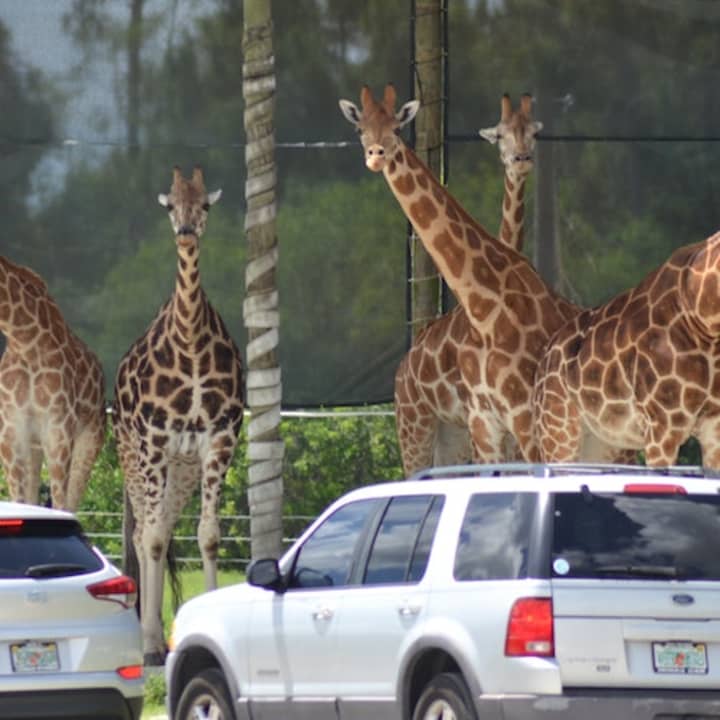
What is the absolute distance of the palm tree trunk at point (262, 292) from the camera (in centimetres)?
1570

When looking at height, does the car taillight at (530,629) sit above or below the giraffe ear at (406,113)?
below

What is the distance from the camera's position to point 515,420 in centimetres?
1603

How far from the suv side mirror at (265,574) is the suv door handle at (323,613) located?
33 cm

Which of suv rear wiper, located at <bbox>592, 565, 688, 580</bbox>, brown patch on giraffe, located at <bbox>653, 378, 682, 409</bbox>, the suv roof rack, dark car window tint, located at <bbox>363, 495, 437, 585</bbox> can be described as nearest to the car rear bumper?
dark car window tint, located at <bbox>363, 495, 437, 585</bbox>

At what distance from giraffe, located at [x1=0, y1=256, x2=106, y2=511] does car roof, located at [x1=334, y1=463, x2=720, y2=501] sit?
728 centimetres

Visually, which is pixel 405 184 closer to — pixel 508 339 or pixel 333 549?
pixel 508 339

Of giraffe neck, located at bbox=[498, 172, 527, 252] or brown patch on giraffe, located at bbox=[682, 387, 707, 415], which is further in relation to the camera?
giraffe neck, located at bbox=[498, 172, 527, 252]

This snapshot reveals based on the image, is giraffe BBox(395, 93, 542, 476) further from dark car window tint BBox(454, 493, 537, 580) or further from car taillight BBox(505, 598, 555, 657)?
car taillight BBox(505, 598, 555, 657)

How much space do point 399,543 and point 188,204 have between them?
648cm

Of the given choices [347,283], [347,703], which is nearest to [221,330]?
[347,283]

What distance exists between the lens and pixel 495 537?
32.2 feet

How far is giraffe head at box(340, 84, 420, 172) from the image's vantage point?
50.9ft

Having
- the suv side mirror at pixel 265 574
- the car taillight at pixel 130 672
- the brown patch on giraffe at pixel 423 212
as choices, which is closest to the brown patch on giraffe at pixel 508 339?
the brown patch on giraffe at pixel 423 212

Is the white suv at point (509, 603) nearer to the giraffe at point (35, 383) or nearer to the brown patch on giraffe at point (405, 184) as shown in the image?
the brown patch on giraffe at point (405, 184)
